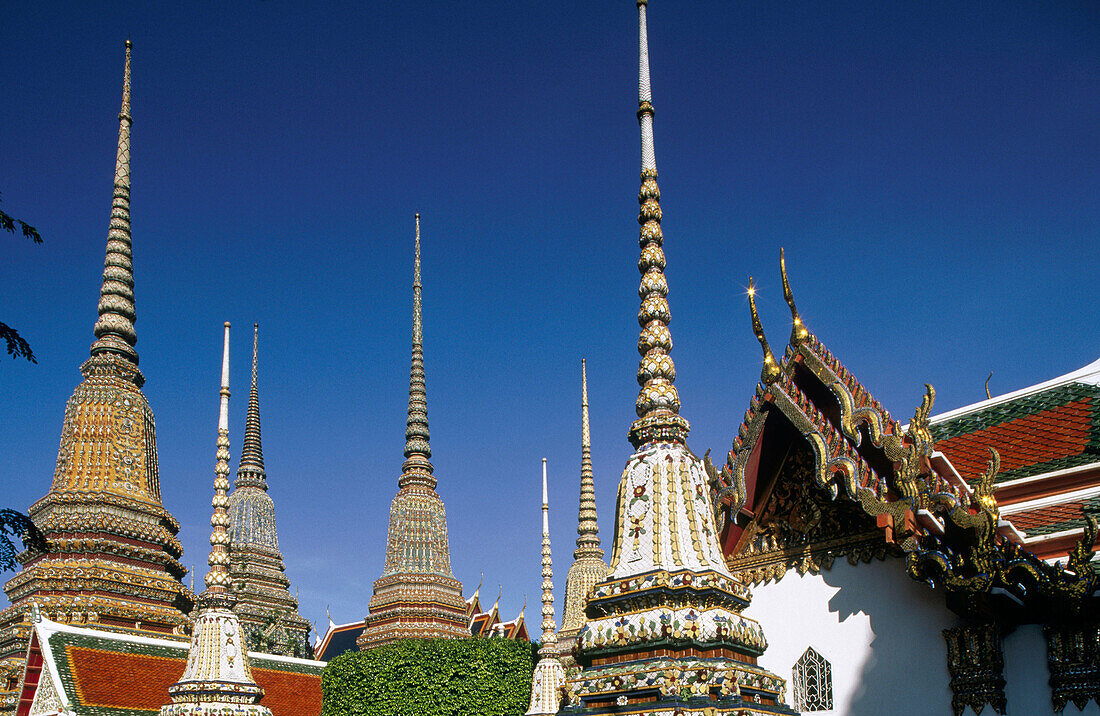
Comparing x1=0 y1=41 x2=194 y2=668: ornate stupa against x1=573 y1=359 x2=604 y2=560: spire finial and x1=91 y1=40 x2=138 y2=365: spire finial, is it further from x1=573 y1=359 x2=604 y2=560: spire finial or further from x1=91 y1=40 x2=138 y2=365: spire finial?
x1=573 y1=359 x2=604 y2=560: spire finial

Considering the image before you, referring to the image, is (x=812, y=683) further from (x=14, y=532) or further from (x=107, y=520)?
(x=107, y=520)

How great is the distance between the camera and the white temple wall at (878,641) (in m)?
8.08

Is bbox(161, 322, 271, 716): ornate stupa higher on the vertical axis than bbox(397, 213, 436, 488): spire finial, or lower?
lower

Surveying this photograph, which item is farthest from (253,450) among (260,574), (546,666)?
(546,666)

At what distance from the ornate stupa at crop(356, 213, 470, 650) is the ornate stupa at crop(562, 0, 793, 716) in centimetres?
2870

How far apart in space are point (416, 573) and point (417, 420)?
277 inches

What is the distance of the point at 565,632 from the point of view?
35.2 metres

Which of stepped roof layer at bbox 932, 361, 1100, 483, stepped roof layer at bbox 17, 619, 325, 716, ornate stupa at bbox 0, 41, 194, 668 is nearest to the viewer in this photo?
stepped roof layer at bbox 932, 361, 1100, 483

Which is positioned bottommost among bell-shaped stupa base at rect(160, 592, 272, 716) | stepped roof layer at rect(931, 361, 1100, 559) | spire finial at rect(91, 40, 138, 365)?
bell-shaped stupa base at rect(160, 592, 272, 716)

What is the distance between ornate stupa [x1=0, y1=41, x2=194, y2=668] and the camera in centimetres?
2402

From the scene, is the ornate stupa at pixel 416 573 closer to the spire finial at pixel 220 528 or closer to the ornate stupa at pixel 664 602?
the spire finial at pixel 220 528

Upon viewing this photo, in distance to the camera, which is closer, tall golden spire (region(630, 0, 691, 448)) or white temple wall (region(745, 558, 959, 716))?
tall golden spire (region(630, 0, 691, 448))

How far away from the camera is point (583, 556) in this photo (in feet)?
129

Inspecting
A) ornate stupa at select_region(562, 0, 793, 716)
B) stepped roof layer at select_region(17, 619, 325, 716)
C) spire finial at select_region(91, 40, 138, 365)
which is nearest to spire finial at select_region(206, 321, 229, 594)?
stepped roof layer at select_region(17, 619, 325, 716)
